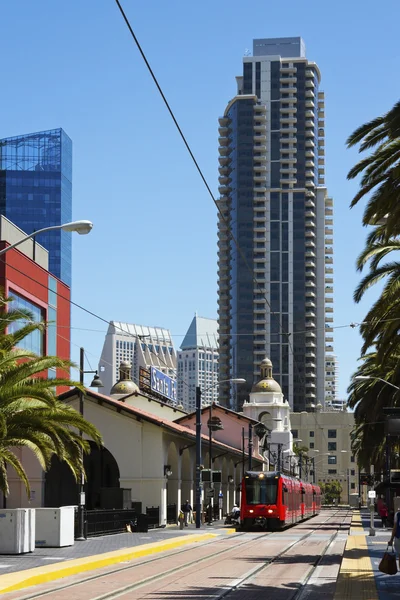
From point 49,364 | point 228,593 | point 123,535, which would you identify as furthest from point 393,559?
point 123,535

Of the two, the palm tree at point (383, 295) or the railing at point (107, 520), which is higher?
the palm tree at point (383, 295)

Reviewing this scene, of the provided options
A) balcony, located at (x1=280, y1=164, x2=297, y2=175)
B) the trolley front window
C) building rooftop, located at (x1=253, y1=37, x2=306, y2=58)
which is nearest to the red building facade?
the trolley front window

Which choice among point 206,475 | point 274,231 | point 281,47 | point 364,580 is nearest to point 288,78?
point 281,47

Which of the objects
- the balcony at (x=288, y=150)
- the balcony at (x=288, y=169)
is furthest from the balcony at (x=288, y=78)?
the balcony at (x=288, y=169)

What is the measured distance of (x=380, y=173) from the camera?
27578mm

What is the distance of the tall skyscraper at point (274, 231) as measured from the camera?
184625mm

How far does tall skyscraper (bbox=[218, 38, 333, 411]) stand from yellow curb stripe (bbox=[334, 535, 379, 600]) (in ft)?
498

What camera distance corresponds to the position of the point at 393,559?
65.6ft

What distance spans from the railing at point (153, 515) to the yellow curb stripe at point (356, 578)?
22139mm

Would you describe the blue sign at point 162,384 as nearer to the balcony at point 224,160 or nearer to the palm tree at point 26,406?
the palm tree at point 26,406

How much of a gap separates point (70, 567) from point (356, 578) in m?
6.69

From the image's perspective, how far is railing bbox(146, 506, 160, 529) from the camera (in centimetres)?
5392

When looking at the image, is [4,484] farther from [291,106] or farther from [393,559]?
[291,106]

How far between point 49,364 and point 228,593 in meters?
14.7
